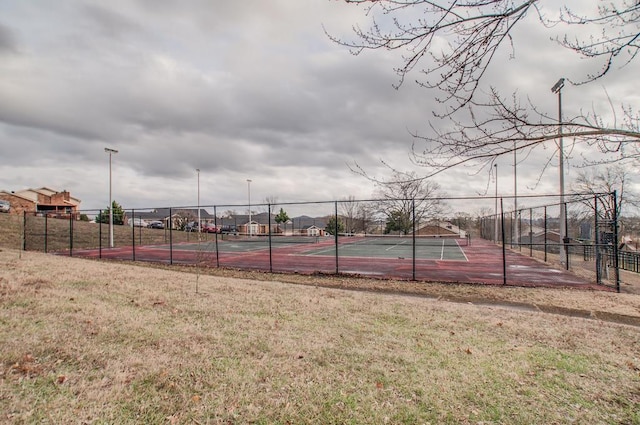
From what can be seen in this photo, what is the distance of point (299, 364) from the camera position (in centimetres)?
359

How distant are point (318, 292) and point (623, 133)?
20.7ft

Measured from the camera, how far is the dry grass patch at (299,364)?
9.02ft

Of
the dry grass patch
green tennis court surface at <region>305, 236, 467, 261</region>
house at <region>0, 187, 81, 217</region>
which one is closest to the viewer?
the dry grass patch

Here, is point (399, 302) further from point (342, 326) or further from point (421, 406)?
point (421, 406)

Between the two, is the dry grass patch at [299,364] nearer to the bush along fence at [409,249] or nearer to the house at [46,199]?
the bush along fence at [409,249]

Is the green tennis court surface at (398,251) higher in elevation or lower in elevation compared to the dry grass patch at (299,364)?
lower

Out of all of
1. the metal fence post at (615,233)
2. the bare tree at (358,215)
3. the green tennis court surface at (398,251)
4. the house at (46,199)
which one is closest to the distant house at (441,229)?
the green tennis court surface at (398,251)

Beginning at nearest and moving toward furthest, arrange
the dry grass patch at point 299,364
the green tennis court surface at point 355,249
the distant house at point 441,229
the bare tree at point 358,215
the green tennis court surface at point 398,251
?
the dry grass patch at point 299,364, the green tennis court surface at point 398,251, the green tennis court surface at point 355,249, the bare tree at point 358,215, the distant house at point 441,229

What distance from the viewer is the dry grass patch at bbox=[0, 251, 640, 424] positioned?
2750 mm

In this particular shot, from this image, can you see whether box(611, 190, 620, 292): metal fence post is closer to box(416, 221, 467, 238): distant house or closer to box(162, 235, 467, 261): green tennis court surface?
box(162, 235, 467, 261): green tennis court surface

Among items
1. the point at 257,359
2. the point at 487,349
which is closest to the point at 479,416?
the point at 487,349

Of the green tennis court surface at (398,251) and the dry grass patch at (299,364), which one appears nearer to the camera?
the dry grass patch at (299,364)

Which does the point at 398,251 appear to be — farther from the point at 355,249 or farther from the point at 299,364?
the point at 299,364

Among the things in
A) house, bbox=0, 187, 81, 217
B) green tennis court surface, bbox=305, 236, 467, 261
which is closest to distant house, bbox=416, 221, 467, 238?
green tennis court surface, bbox=305, 236, 467, 261
